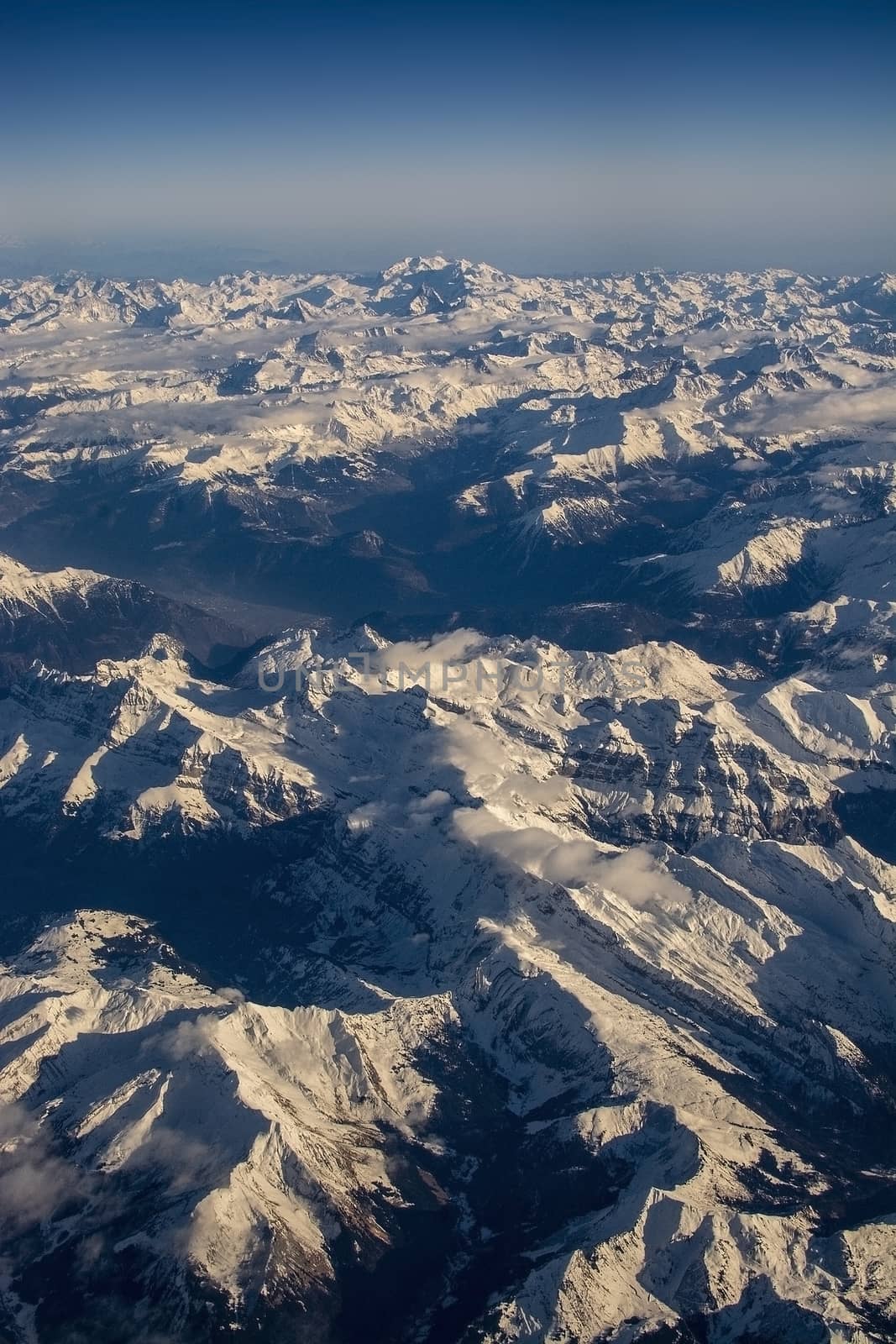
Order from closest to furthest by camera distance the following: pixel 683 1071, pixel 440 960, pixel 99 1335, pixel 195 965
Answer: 1. pixel 99 1335
2. pixel 683 1071
3. pixel 440 960
4. pixel 195 965

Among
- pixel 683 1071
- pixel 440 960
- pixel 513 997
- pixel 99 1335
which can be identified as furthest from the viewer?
pixel 440 960

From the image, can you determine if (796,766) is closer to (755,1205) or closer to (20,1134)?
(755,1205)

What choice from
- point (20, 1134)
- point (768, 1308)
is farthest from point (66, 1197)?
point (768, 1308)

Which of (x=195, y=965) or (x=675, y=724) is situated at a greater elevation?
(x=675, y=724)

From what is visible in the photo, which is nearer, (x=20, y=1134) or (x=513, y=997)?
(x=20, y=1134)

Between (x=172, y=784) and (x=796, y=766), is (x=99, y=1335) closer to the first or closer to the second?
(x=172, y=784)

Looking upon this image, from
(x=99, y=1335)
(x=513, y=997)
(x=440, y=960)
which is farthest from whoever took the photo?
(x=440, y=960)

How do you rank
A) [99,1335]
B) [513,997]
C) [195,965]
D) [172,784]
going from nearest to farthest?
[99,1335]
[513,997]
[195,965]
[172,784]

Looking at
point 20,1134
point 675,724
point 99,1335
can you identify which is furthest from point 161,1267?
point 675,724

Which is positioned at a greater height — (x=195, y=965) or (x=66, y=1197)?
(x=66, y=1197)
